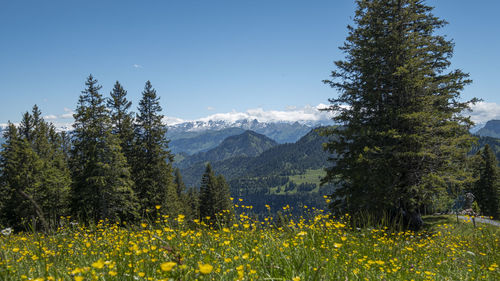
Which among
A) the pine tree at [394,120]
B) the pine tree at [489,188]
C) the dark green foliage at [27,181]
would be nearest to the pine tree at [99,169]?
the dark green foliage at [27,181]

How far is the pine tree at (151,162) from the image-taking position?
87.8 feet

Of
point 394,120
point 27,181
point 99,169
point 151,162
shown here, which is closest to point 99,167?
point 99,169

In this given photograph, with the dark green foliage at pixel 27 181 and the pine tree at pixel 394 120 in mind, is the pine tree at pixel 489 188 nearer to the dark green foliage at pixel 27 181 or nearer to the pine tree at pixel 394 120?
the pine tree at pixel 394 120

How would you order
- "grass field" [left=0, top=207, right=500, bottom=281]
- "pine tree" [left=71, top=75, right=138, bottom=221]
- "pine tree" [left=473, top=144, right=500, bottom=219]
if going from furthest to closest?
"pine tree" [left=473, top=144, right=500, bottom=219] < "pine tree" [left=71, top=75, right=138, bottom=221] < "grass field" [left=0, top=207, right=500, bottom=281]

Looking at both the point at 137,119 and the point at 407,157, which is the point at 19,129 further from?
the point at 407,157

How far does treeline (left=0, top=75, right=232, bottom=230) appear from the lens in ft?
75.1

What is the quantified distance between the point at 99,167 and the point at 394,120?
2241cm

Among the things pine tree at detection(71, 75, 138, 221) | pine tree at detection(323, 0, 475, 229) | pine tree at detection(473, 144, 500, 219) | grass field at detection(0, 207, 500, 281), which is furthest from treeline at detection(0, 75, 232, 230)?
pine tree at detection(473, 144, 500, 219)

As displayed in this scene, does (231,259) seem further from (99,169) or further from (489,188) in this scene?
(489,188)

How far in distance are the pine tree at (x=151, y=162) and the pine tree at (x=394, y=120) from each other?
17958 mm

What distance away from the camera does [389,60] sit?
13727 millimetres

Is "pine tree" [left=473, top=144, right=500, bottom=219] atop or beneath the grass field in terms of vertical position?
beneath

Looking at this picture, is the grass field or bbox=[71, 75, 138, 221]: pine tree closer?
the grass field

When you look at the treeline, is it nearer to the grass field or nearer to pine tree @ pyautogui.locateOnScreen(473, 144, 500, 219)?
the grass field
